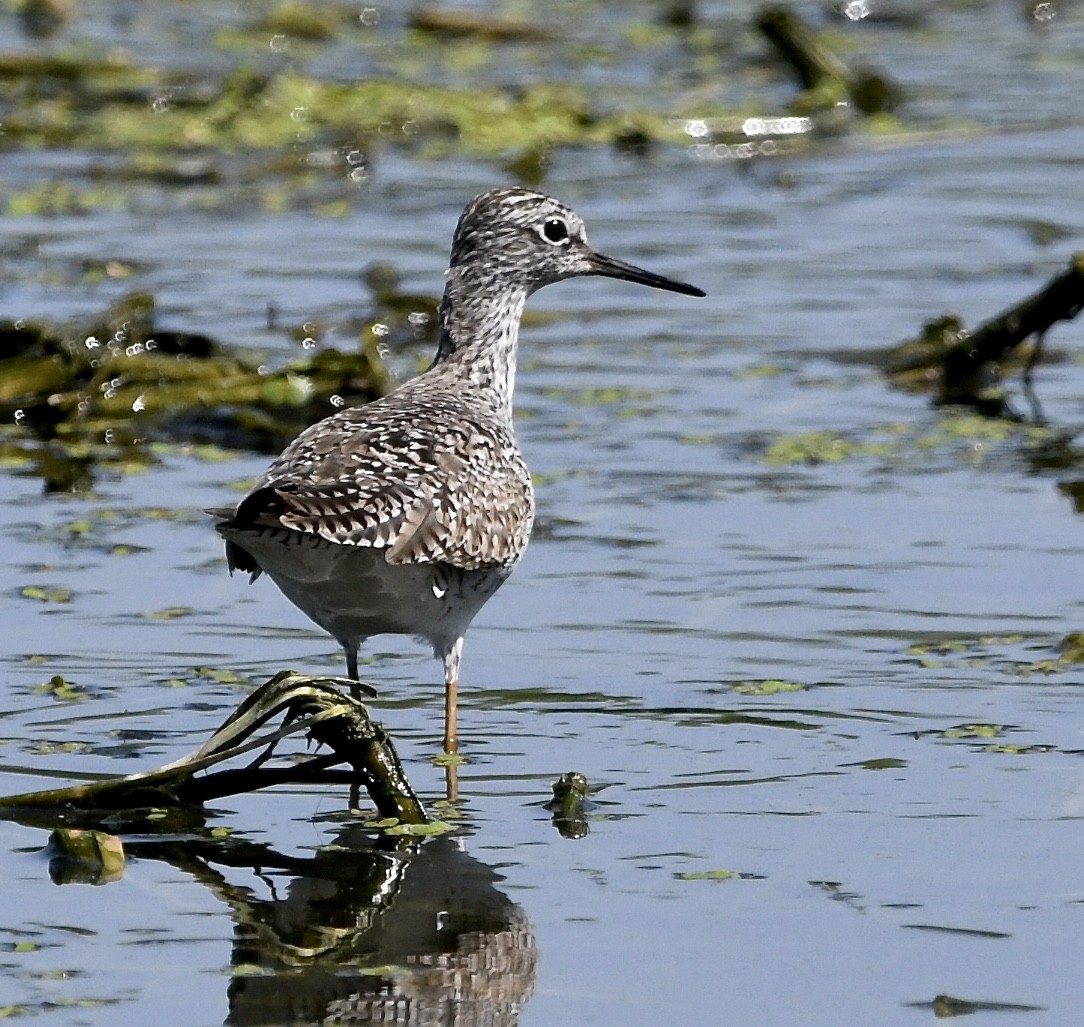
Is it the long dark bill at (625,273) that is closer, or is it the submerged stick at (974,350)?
the long dark bill at (625,273)

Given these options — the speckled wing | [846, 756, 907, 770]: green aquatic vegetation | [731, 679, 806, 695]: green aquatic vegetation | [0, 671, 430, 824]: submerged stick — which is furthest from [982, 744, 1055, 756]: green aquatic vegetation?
[0, 671, 430, 824]: submerged stick

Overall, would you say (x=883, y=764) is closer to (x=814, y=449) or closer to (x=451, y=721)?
(x=451, y=721)

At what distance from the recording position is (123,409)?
10.3 metres

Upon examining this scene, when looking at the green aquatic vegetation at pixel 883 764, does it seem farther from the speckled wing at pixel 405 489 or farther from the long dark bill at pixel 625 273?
the long dark bill at pixel 625 273

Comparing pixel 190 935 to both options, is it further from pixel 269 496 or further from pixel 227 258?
pixel 227 258

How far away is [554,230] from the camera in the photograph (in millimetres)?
8375

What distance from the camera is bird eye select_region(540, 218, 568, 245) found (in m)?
8.34

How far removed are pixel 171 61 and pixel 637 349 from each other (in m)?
8.56

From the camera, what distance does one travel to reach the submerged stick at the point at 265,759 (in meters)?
5.68

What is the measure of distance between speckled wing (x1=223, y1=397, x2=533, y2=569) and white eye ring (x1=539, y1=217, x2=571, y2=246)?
1224 millimetres

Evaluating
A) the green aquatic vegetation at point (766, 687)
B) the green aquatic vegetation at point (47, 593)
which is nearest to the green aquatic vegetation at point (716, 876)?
the green aquatic vegetation at point (766, 687)

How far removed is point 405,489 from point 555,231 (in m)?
2.14

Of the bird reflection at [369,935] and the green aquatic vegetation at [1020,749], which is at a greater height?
the green aquatic vegetation at [1020,749]

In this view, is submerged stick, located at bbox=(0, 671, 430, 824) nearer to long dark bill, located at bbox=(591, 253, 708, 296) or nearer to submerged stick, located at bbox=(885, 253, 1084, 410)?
long dark bill, located at bbox=(591, 253, 708, 296)
